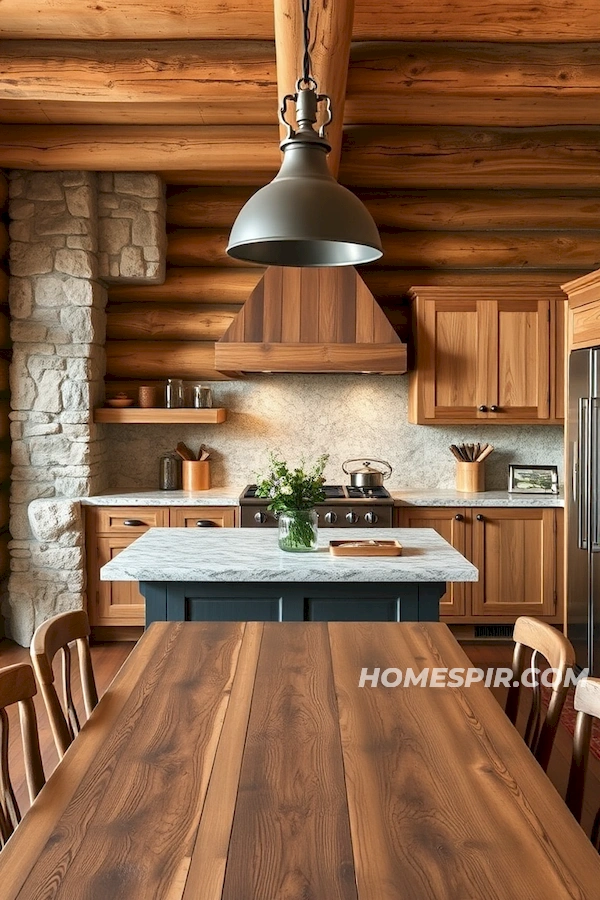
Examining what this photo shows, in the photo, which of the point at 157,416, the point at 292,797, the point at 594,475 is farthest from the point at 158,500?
the point at 292,797

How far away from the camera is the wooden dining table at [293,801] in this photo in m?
1.16

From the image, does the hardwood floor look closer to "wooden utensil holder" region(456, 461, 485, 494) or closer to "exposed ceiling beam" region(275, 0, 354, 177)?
"wooden utensil holder" region(456, 461, 485, 494)

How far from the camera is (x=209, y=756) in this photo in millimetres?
1589

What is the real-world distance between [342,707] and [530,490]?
13.6 feet

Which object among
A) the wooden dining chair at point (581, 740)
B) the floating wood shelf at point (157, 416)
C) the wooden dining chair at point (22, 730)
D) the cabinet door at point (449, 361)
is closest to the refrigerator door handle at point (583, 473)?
the cabinet door at point (449, 361)

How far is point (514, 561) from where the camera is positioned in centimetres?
535

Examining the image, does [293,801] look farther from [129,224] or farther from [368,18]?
[129,224]

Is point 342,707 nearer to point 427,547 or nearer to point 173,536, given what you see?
point 427,547

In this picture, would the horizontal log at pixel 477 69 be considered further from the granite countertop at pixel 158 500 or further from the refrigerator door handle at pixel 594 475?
the granite countertop at pixel 158 500

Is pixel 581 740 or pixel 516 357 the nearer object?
pixel 581 740

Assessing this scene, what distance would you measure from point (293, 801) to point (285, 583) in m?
1.82

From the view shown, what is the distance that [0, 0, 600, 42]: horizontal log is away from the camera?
358cm

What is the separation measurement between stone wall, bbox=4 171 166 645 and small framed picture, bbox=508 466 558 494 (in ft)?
9.28

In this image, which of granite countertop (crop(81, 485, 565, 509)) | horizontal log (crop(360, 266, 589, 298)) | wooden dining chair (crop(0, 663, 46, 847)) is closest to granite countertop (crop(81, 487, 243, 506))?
granite countertop (crop(81, 485, 565, 509))
